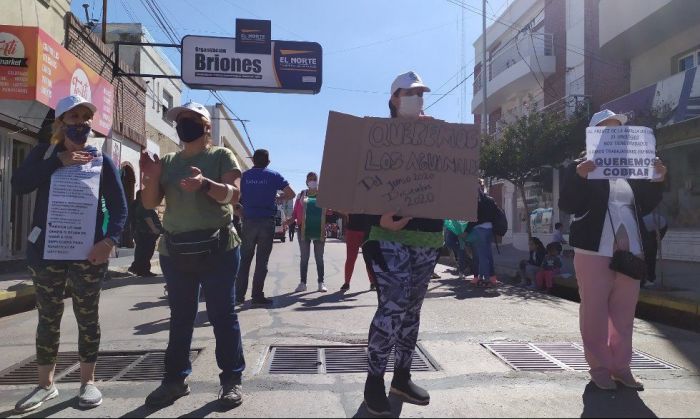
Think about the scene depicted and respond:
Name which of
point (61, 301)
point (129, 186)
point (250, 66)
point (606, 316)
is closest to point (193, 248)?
point (61, 301)

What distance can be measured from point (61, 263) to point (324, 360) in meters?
2.07

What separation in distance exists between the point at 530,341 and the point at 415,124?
2740mm

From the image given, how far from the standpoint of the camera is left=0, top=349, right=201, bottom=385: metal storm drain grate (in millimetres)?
3955

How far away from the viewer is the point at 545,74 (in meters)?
23.5

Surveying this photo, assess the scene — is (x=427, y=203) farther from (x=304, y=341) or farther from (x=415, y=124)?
(x=304, y=341)

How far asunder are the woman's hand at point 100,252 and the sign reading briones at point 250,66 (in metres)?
12.9

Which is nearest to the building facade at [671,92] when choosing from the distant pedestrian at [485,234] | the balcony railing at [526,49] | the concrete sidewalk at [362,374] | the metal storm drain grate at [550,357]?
the balcony railing at [526,49]

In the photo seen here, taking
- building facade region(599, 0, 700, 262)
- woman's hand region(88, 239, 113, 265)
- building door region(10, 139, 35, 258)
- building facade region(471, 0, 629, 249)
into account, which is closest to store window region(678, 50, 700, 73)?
building facade region(599, 0, 700, 262)

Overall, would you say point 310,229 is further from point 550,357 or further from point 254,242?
point 550,357

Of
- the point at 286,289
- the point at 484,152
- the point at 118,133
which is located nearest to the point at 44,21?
the point at 118,133

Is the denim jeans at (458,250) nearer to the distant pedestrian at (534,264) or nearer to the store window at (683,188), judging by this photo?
the distant pedestrian at (534,264)

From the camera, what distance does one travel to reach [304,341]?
4.99 meters

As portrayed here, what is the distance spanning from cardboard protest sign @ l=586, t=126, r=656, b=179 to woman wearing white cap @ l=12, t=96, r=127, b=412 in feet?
10.5

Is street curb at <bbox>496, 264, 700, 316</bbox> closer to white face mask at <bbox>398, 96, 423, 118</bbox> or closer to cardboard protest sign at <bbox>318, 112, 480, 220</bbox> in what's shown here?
cardboard protest sign at <bbox>318, 112, 480, 220</bbox>
